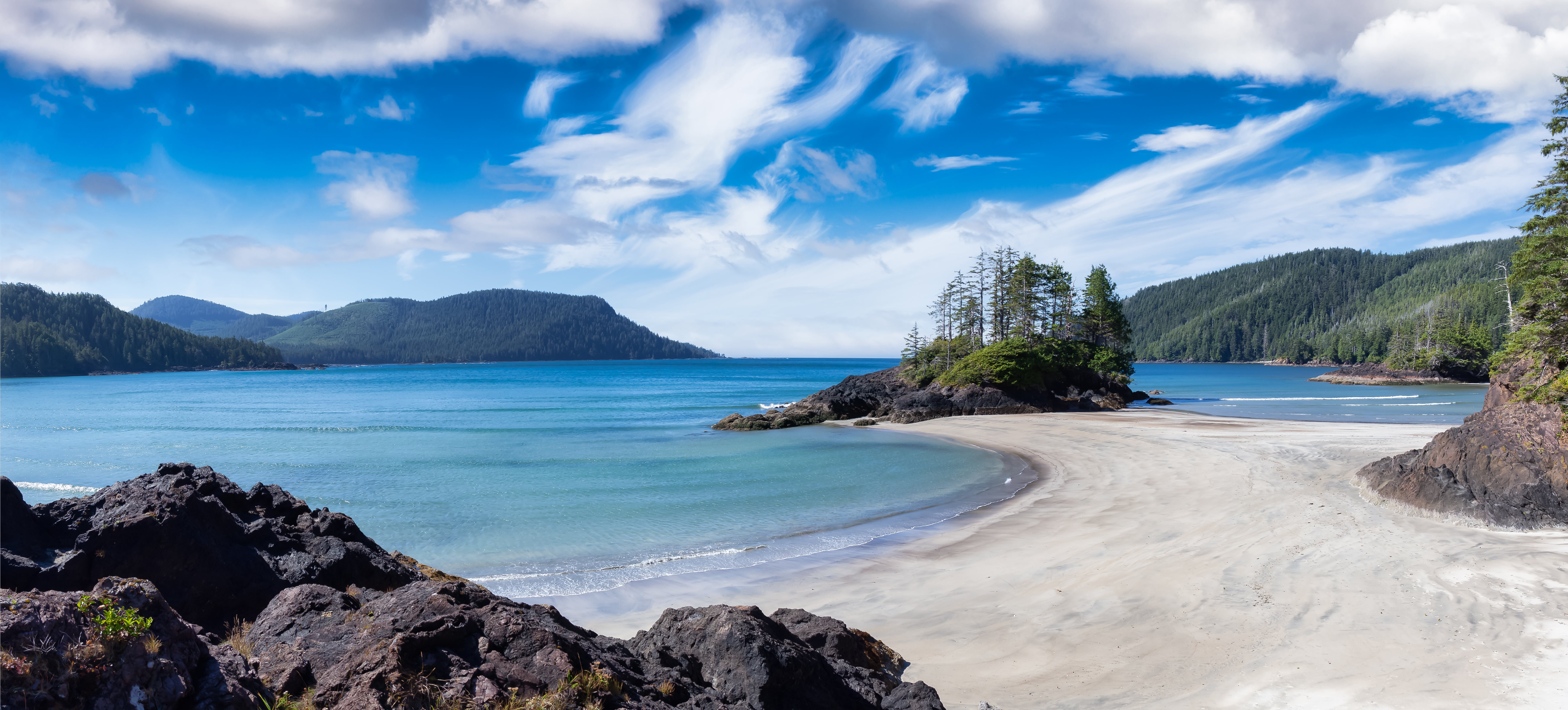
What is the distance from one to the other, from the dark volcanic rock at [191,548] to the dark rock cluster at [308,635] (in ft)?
0.05

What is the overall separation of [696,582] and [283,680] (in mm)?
7884

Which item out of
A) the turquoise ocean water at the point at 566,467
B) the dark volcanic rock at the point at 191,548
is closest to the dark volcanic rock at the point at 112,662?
the dark volcanic rock at the point at 191,548

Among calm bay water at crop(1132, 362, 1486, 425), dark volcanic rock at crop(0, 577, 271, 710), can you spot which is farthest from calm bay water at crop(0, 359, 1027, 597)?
calm bay water at crop(1132, 362, 1486, 425)

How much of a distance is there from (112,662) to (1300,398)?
6959 cm

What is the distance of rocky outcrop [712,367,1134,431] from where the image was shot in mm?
42469

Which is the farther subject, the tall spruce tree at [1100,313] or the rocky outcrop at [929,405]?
the tall spruce tree at [1100,313]

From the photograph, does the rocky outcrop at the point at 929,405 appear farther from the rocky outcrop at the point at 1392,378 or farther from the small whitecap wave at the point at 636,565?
the rocky outcrop at the point at 1392,378

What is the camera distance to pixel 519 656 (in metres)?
4.17

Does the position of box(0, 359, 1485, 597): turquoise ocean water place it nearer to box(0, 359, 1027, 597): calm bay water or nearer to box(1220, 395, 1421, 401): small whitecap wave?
box(0, 359, 1027, 597): calm bay water

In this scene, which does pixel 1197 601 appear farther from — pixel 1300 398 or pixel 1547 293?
pixel 1300 398

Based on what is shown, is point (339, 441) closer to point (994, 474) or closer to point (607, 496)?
point (607, 496)

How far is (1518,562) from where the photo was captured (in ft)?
32.7

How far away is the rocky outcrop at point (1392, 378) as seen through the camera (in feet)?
294

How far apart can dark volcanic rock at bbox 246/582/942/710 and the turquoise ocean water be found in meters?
6.37
